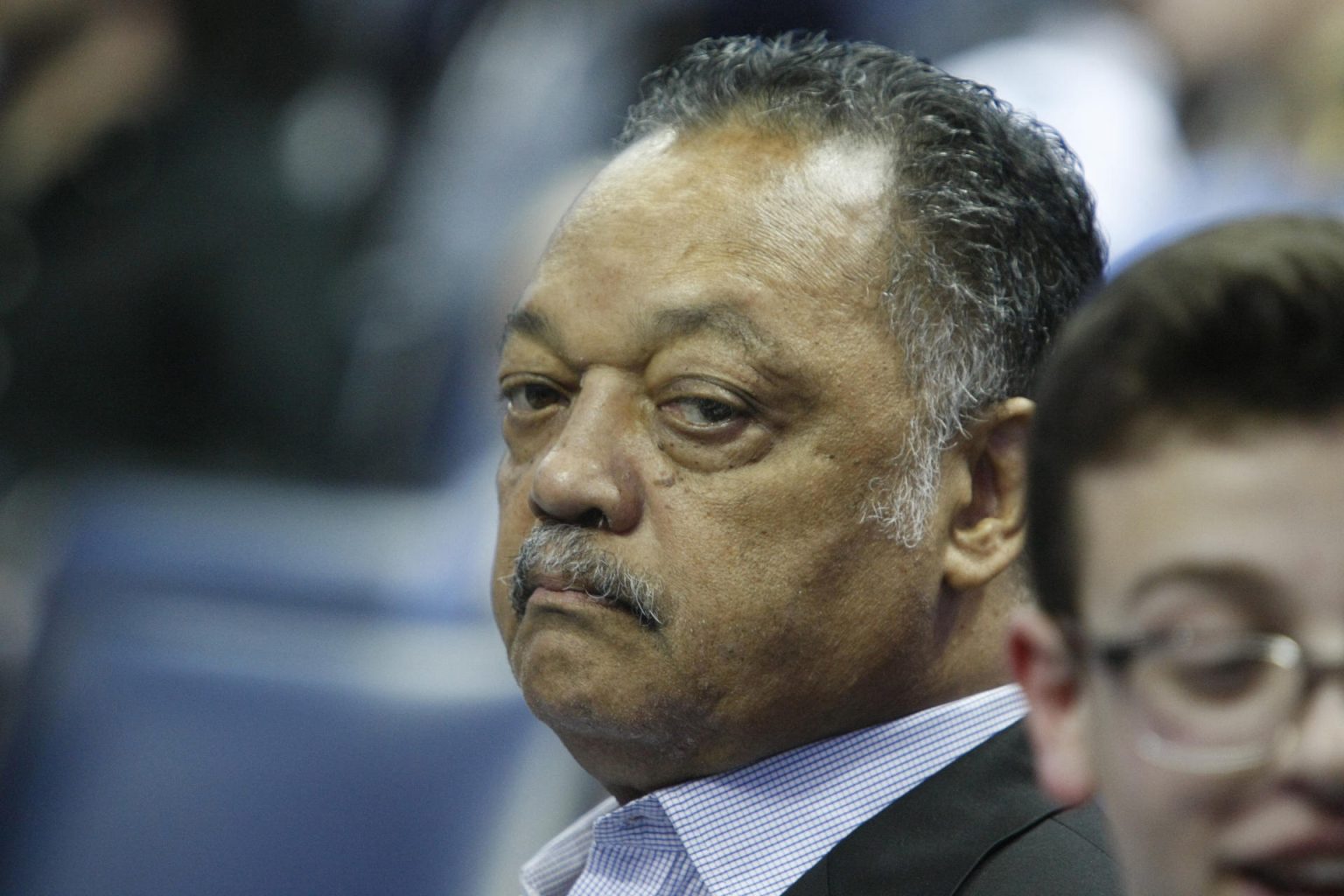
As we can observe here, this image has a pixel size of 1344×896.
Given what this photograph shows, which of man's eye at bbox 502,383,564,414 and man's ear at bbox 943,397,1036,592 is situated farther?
man's eye at bbox 502,383,564,414

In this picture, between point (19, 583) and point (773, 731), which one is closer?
point (773, 731)

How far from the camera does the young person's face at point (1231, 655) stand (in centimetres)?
128

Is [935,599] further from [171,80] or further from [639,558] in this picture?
[171,80]

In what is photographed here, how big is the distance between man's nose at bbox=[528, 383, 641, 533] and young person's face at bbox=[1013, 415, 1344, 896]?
0.90 meters

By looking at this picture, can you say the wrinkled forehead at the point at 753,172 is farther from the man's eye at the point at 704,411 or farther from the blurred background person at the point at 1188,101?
the blurred background person at the point at 1188,101

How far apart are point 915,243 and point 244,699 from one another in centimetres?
163

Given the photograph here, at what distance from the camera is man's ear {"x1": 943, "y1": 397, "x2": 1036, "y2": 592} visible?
2.26m

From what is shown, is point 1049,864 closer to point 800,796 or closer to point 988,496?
point 800,796

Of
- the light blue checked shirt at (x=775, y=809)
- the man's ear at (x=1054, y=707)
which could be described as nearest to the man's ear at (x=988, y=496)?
the light blue checked shirt at (x=775, y=809)

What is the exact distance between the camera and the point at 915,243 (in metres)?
2.26

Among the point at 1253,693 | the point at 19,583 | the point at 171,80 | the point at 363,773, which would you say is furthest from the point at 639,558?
the point at 171,80

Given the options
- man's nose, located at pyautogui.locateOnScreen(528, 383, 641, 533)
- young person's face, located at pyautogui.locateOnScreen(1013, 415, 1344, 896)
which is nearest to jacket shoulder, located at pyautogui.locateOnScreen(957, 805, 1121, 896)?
man's nose, located at pyautogui.locateOnScreen(528, 383, 641, 533)

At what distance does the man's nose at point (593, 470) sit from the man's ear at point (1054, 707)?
0.76 metres

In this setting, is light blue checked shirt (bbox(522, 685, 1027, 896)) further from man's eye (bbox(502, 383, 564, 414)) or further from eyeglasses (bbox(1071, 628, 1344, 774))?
eyeglasses (bbox(1071, 628, 1344, 774))
